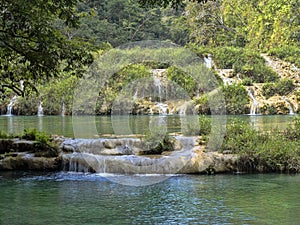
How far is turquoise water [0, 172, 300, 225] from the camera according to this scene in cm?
725

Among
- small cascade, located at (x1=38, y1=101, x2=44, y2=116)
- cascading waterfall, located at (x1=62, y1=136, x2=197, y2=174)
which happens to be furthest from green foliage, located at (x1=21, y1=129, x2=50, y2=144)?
small cascade, located at (x1=38, y1=101, x2=44, y2=116)

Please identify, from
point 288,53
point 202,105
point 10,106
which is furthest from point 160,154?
point 288,53

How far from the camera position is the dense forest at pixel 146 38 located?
9.52m

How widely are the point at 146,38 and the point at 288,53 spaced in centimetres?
1650

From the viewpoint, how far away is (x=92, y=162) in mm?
11273

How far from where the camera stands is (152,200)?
334 inches

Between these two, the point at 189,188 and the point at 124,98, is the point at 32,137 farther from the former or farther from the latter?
the point at 124,98

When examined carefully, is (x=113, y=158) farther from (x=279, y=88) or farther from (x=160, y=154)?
(x=279, y=88)

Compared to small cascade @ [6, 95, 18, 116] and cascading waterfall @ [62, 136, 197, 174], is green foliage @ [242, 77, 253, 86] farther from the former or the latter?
cascading waterfall @ [62, 136, 197, 174]

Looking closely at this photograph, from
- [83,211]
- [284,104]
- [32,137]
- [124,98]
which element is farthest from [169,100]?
[83,211]

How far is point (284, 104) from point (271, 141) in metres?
17.6

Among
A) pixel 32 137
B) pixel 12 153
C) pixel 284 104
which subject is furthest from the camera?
pixel 284 104

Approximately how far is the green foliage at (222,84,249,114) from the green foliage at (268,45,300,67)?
23.2 ft

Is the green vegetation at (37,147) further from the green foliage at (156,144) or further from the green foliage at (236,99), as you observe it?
the green foliage at (236,99)
